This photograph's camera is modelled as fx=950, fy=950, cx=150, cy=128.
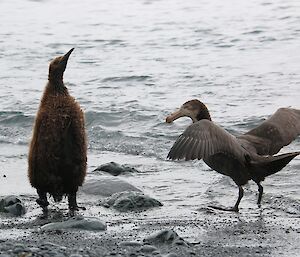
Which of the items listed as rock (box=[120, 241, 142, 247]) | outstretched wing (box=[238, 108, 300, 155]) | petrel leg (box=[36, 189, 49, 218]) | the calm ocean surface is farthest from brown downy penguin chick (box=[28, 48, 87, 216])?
outstretched wing (box=[238, 108, 300, 155])

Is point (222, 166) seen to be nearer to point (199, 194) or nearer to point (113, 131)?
point (199, 194)

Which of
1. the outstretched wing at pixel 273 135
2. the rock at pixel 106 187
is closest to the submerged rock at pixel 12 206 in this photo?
the rock at pixel 106 187

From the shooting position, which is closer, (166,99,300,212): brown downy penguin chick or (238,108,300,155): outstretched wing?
(166,99,300,212): brown downy penguin chick

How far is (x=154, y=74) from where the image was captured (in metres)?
17.1

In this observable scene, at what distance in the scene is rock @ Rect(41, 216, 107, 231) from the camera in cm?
803

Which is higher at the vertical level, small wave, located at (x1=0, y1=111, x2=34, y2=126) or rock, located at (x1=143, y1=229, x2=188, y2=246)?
rock, located at (x1=143, y1=229, x2=188, y2=246)

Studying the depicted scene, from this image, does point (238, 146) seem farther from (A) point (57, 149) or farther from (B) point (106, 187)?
(A) point (57, 149)

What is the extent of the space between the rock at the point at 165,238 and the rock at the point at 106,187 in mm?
2348

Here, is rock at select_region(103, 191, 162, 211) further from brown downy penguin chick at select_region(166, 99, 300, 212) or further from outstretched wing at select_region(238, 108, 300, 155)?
outstretched wing at select_region(238, 108, 300, 155)

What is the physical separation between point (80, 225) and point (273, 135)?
2812 mm

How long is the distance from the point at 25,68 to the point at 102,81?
1.99 metres

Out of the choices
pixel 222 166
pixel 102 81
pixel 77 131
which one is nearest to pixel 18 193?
pixel 77 131

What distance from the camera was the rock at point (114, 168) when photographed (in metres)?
10.9

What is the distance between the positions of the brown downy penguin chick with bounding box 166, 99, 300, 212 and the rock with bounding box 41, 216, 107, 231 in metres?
1.28
